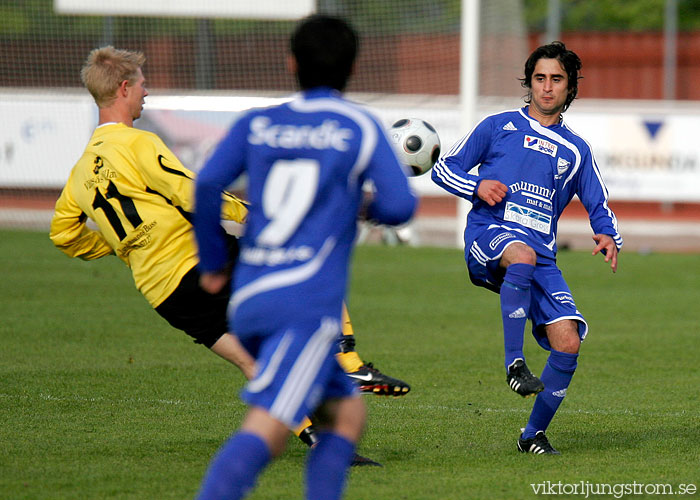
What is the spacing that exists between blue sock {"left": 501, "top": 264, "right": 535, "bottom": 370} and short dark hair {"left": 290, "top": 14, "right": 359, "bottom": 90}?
221 centimetres

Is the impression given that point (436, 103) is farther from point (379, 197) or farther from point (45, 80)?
point (379, 197)

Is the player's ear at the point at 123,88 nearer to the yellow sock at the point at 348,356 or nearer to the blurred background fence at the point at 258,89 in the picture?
the yellow sock at the point at 348,356

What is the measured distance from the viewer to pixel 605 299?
39.8 ft

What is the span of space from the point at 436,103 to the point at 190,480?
566 inches

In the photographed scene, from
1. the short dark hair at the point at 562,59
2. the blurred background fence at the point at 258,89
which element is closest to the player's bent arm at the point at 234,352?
the short dark hair at the point at 562,59

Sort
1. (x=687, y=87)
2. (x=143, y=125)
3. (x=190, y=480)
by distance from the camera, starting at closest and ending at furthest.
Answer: (x=190, y=480) < (x=143, y=125) < (x=687, y=87)

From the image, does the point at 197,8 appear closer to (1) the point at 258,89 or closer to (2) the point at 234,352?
(1) the point at 258,89

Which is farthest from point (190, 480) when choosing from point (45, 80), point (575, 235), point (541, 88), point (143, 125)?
point (575, 235)

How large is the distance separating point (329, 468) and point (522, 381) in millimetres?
1800

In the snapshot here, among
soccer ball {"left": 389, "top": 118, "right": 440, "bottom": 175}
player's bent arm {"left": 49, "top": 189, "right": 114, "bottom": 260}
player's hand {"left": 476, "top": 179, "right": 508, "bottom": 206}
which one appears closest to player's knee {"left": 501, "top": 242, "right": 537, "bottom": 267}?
player's hand {"left": 476, "top": 179, "right": 508, "bottom": 206}

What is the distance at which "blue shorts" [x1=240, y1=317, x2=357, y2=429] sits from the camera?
Result: 130 inches

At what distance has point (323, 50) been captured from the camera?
11.2ft

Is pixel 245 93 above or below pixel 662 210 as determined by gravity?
above

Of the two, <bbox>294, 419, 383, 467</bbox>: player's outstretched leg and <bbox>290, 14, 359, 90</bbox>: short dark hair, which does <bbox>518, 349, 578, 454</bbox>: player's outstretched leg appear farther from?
<bbox>290, 14, 359, 90</bbox>: short dark hair
